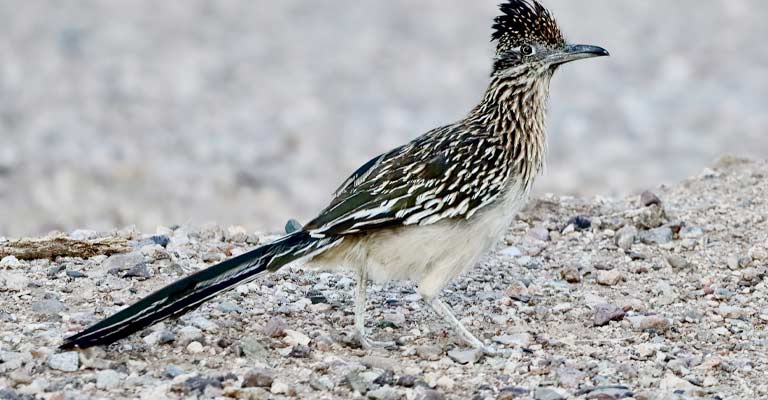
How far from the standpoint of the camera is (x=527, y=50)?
25.6ft

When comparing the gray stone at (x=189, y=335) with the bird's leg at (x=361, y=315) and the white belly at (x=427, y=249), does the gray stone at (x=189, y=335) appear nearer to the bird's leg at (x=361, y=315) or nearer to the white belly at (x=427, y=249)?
the white belly at (x=427, y=249)

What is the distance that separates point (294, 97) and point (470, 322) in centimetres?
1160

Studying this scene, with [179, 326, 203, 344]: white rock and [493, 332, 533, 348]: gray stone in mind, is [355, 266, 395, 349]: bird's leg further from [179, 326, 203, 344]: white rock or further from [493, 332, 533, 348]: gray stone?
[179, 326, 203, 344]: white rock

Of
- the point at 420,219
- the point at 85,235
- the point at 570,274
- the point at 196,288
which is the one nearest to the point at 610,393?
the point at 420,219

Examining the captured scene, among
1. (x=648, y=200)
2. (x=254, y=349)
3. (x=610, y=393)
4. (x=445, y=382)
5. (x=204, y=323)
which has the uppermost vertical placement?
(x=648, y=200)

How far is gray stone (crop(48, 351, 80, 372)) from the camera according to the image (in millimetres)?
6352

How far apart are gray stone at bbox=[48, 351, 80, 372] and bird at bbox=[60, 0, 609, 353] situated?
46cm

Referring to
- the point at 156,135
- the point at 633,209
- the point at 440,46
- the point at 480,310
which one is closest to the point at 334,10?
the point at 440,46

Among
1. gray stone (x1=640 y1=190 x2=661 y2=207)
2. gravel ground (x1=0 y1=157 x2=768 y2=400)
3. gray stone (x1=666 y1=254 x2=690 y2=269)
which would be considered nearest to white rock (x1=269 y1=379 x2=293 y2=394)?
gravel ground (x1=0 y1=157 x2=768 y2=400)

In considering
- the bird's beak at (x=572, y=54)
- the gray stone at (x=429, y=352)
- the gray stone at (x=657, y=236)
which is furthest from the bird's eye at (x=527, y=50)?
the gray stone at (x=657, y=236)

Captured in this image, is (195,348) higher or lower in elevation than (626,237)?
lower

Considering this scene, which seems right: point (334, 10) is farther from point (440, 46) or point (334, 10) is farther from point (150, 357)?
point (150, 357)

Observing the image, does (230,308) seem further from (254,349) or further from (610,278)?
(610,278)

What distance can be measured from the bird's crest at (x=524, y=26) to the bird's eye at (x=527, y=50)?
3cm
